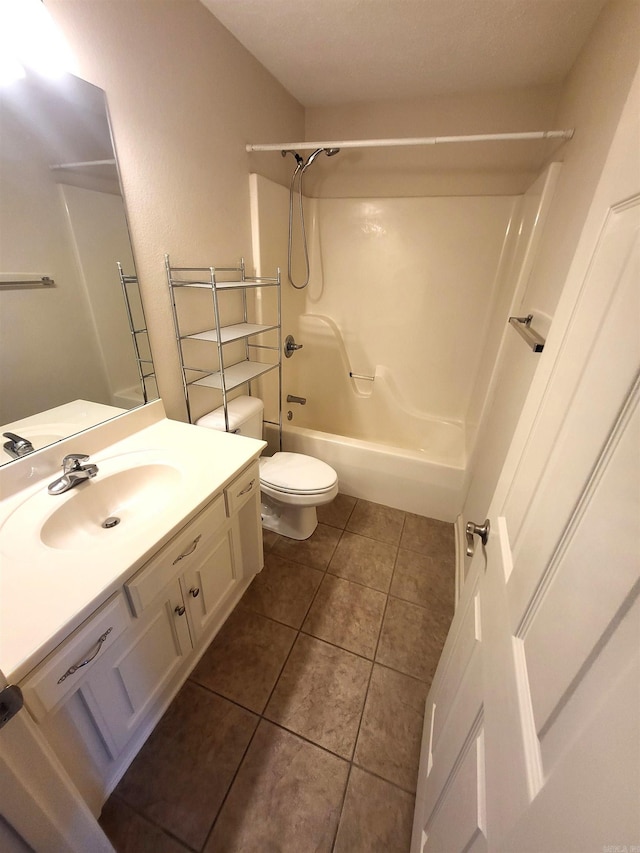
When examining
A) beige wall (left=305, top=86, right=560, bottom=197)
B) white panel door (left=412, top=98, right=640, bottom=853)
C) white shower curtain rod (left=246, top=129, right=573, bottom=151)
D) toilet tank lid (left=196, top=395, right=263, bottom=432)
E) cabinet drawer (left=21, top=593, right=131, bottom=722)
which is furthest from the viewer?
beige wall (left=305, top=86, right=560, bottom=197)

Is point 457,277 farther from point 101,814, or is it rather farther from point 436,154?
point 101,814

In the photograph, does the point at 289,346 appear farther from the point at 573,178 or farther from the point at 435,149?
the point at 573,178

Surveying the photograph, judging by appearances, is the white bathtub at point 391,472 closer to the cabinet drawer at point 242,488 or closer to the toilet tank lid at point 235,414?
the toilet tank lid at point 235,414

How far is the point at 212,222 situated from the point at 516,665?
184 centimetres

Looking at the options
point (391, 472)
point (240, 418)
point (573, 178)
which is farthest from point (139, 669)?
point (573, 178)

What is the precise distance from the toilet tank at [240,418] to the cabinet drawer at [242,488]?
1.23ft

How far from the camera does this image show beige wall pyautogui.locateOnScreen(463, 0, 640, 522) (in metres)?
0.97

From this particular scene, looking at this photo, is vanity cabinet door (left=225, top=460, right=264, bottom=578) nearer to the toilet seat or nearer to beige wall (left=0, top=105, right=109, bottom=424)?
the toilet seat

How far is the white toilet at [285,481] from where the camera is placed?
1.66m

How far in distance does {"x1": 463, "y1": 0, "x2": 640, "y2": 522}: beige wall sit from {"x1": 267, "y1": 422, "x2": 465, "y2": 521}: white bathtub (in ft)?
0.83

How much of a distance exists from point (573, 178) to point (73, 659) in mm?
2066

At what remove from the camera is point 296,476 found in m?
1.72

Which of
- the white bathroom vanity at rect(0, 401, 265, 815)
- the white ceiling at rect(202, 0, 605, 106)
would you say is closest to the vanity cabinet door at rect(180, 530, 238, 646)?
the white bathroom vanity at rect(0, 401, 265, 815)

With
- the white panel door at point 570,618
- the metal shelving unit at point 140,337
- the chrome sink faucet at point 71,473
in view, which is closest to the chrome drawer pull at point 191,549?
the chrome sink faucet at point 71,473
